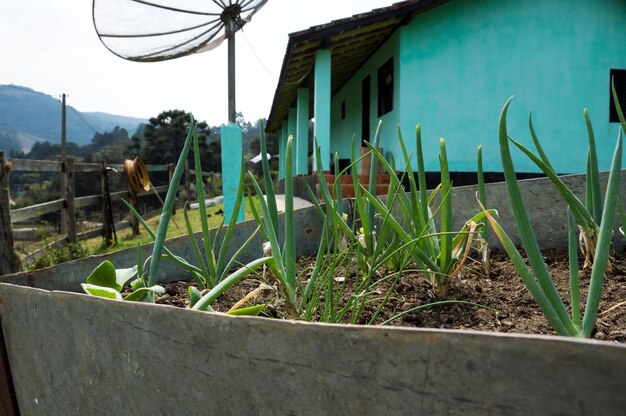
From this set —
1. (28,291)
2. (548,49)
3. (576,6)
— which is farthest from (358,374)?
(576,6)

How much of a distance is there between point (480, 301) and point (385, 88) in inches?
284

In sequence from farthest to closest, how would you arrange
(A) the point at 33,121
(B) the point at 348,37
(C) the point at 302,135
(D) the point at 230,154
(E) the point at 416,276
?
(A) the point at 33,121
(C) the point at 302,135
(B) the point at 348,37
(D) the point at 230,154
(E) the point at 416,276

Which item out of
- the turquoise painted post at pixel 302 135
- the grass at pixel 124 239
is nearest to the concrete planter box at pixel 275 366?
the grass at pixel 124 239

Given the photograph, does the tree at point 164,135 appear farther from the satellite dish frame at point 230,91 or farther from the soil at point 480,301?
the soil at point 480,301

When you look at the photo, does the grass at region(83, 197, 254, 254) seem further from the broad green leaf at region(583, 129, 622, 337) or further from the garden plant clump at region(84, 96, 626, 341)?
the broad green leaf at region(583, 129, 622, 337)

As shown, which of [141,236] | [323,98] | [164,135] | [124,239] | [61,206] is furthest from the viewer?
[164,135]

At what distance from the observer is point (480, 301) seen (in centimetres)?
99

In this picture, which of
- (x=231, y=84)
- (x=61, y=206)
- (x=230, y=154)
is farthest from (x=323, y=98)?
(x=61, y=206)

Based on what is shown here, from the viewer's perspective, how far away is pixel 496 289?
108 cm

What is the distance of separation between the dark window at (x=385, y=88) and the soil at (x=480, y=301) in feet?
21.3

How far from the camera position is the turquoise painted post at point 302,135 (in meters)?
9.41

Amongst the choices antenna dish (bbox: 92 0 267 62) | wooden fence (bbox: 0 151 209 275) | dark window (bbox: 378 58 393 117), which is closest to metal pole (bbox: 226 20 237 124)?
antenna dish (bbox: 92 0 267 62)

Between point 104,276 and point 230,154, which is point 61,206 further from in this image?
point 104,276

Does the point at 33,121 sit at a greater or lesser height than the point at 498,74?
greater
